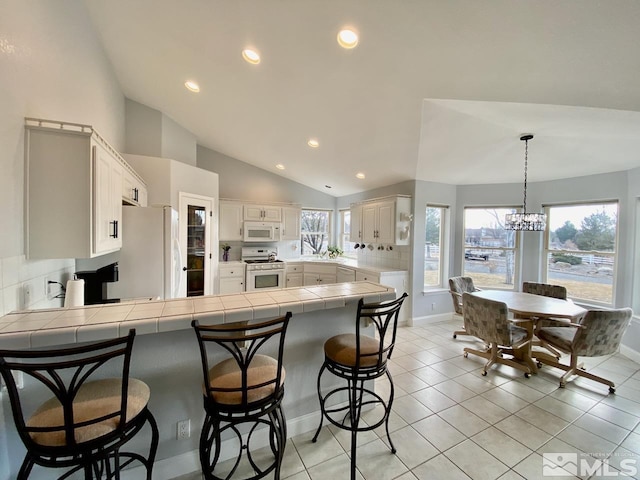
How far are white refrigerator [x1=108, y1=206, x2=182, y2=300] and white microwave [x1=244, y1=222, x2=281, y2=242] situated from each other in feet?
9.31

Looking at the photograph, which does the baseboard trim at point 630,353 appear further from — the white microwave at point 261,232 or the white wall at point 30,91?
the white wall at point 30,91

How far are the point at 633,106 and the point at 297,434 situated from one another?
345 centimetres

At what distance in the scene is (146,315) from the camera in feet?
4.58

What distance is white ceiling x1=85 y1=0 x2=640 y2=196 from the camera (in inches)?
62.1

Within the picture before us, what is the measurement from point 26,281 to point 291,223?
450cm

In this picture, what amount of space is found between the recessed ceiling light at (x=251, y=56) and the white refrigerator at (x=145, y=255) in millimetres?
1614

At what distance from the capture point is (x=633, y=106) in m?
1.89

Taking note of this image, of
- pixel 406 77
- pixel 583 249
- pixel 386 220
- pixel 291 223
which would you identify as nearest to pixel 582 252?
pixel 583 249

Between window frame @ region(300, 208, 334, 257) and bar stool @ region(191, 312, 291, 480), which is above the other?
window frame @ region(300, 208, 334, 257)

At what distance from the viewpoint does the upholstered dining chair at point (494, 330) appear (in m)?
2.88

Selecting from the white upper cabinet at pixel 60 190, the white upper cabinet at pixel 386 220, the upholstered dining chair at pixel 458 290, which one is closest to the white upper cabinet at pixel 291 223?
the white upper cabinet at pixel 386 220

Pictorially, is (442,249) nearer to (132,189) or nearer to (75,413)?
(132,189)

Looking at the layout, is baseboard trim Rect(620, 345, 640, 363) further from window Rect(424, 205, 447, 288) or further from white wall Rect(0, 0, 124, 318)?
white wall Rect(0, 0, 124, 318)

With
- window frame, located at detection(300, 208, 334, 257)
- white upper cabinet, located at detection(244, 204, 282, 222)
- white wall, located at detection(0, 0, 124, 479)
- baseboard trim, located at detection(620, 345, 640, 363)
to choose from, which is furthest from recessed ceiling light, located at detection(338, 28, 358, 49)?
baseboard trim, located at detection(620, 345, 640, 363)
